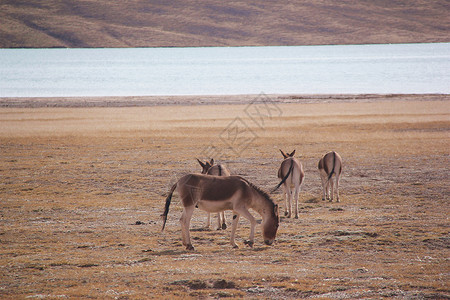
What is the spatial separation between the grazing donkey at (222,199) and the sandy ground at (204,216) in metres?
0.51

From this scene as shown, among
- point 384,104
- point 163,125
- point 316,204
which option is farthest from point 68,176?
point 384,104

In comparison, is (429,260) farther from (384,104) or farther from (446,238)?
(384,104)

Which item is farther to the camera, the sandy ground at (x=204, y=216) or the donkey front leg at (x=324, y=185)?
the donkey front leg at (x=324, y=185)

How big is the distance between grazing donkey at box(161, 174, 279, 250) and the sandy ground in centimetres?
51

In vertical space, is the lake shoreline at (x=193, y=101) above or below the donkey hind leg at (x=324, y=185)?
above

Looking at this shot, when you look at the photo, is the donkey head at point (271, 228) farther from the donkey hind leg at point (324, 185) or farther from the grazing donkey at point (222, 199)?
the donkey hind leg at point (324, 185)

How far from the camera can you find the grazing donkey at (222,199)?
452 inches

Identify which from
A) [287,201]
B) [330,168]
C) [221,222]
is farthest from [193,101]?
[221,222]

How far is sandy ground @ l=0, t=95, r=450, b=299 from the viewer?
9.48 meters

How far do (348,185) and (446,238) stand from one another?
6.99 m

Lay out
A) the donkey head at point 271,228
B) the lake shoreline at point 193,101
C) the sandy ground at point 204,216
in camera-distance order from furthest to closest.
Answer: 1. the lake shoreline at point 193,101
2. the donkey head at point 271,228
3. the sandy ground at point 204,216

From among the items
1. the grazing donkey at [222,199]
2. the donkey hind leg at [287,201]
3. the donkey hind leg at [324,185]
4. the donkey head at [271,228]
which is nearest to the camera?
the grazing donkey at [222,199]

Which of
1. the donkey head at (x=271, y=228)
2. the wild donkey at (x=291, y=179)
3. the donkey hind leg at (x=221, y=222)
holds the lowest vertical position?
the donkey hind leg at (x=221, y=222)

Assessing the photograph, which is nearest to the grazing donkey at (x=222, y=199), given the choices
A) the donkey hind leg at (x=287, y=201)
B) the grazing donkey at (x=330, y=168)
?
the donkey hind leg at (x=287, y=201)
